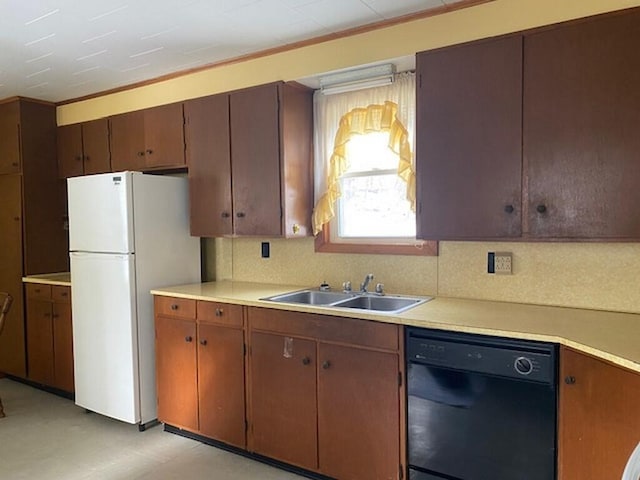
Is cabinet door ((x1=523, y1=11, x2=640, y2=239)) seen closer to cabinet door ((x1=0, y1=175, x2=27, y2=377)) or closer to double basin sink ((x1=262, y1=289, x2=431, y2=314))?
double basin sink ((x1=262, y1=289, x2=431, y2=314))

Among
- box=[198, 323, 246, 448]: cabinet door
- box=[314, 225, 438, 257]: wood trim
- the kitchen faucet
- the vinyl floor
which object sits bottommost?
the vinyl floor

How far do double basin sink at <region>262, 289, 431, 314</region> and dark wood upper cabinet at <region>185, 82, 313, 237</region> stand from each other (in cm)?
39

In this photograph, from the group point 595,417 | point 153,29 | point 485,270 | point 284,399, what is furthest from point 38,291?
point 595,417

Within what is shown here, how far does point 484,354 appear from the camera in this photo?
6.28ft

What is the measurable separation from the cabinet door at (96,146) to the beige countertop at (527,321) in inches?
74.3

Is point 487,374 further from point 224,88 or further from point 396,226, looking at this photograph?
point 224,88

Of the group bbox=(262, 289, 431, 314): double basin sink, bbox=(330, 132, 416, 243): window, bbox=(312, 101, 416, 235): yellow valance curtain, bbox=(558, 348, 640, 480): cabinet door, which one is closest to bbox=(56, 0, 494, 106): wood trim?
bbox=(312, 101, 416, 235): yellow valance curtain

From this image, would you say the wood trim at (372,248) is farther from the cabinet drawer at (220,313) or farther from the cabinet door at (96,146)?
the cabinet door at (96,146)

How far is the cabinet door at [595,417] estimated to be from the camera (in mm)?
1549

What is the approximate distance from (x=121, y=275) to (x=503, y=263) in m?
2.34

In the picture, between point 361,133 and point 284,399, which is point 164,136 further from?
point 284,399

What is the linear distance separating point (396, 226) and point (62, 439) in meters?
2.53

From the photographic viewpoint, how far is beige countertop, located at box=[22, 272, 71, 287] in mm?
3668

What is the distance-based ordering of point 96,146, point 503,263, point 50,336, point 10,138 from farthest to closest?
point 10,138
point 96,146
point 50,336
point 503,263
